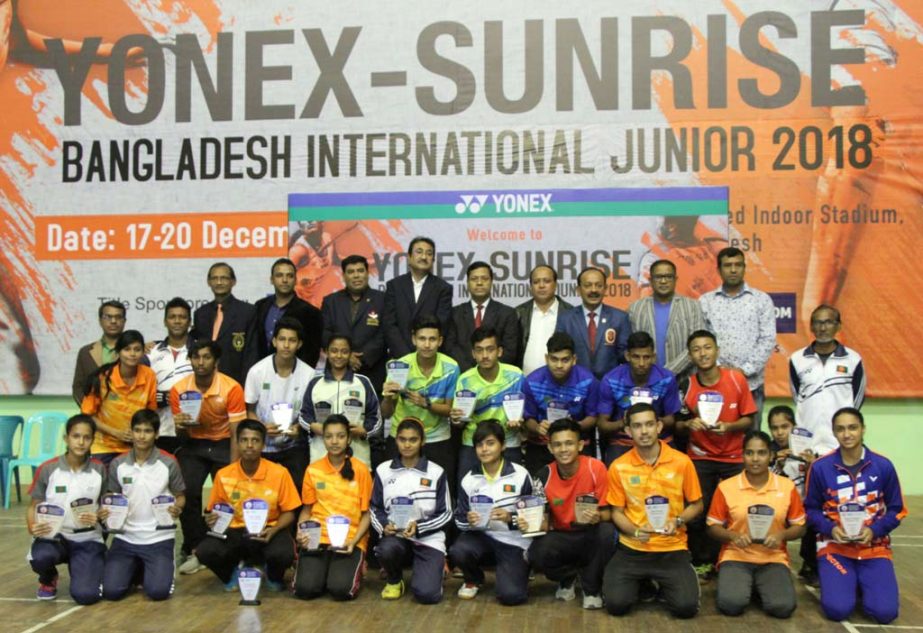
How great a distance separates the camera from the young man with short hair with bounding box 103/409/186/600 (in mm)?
5281

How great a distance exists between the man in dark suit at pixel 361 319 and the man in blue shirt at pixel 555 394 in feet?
4.00

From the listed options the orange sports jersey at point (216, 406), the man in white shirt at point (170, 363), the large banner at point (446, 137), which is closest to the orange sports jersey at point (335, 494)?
the orange sports jersey at point (216, 406)

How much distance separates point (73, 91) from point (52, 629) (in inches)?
232

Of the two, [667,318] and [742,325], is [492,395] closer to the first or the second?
[667,318]

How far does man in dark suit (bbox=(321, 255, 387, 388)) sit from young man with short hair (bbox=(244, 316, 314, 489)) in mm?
475

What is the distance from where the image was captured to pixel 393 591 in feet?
17.5

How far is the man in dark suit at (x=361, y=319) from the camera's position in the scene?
260 inches

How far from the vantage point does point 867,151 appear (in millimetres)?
8188

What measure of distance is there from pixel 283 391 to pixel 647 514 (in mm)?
2464

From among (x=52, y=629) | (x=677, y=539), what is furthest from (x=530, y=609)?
(x=52, y=629)

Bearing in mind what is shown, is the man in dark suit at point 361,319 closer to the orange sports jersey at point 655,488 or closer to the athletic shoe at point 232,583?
the athletic shoe at point 232,583

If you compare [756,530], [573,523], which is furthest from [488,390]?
[756,530]

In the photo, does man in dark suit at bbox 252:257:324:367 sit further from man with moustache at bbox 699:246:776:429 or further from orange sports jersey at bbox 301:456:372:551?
man with moustache at bbox 699:246:776:429

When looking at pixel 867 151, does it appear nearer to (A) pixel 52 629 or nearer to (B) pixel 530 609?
(B) pixel 530 609
